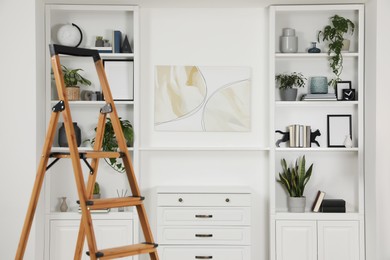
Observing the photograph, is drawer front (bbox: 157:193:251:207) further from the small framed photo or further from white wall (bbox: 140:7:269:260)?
the small framed photo

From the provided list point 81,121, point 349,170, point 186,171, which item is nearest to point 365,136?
point 349,170

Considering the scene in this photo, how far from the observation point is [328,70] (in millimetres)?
5766

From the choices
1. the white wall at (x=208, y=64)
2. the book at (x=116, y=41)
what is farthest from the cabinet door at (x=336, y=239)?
the book at (x=116, y=41)

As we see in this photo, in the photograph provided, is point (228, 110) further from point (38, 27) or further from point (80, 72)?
point (38, 27)

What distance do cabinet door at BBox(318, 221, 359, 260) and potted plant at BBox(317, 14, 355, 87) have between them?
1.25m

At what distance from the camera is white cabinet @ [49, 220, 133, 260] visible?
5465mm

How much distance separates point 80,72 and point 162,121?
875mm

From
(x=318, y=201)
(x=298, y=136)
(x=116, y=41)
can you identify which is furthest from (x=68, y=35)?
(x=318, y=201)

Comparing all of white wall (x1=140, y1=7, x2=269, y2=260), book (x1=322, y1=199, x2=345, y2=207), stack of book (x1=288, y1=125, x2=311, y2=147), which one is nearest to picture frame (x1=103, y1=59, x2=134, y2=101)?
white wall (x1=140, y1=7, x2=269, y2=260)

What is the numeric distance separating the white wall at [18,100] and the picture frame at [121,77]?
0.72 metres

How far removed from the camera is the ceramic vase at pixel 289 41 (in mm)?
5598

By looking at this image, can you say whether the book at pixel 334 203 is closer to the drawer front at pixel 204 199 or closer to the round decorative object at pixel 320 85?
the drawer front at pixel 204 199

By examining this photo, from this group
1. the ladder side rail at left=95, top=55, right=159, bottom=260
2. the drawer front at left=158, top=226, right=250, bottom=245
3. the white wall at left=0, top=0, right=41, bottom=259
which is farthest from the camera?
the drawer front at left=158, top=226, right=250, bottom=245

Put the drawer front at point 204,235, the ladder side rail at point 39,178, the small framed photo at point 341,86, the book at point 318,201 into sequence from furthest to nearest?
the small framed photo at point 341,86, the book at point 318,201, the drawer front at point 204,235, the ladder side rail at point 39,178
